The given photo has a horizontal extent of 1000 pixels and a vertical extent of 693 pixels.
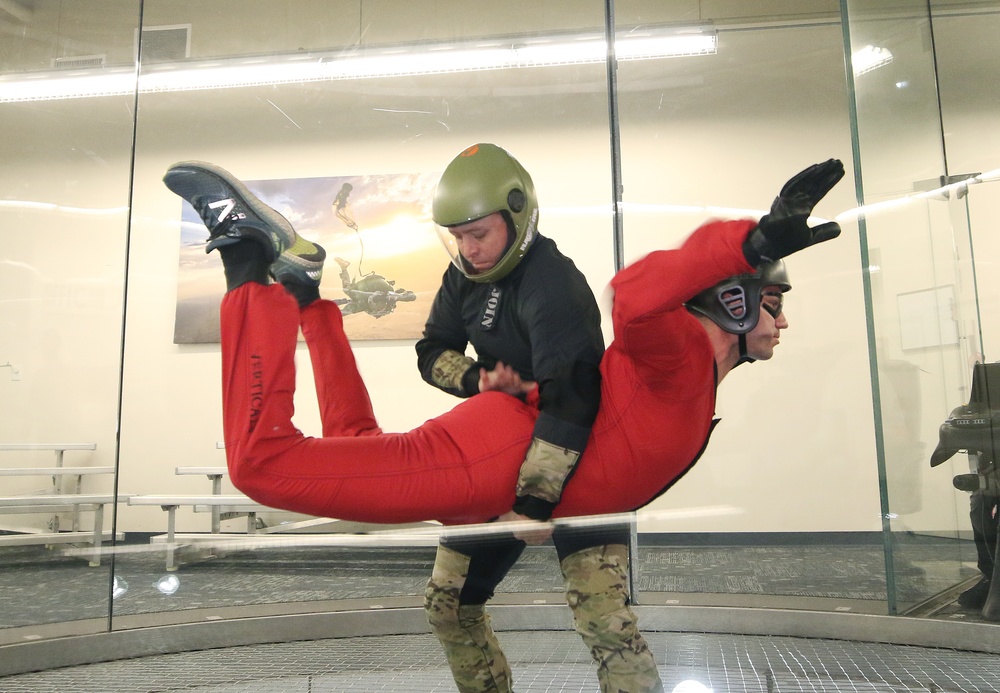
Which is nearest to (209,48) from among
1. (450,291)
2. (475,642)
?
(450,291)

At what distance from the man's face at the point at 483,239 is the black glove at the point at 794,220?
1.64 feet

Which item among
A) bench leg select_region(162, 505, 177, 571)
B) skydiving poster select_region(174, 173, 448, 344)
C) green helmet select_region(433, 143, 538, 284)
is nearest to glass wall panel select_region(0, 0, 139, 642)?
bench leg select_region(162, 505, 177, 571)

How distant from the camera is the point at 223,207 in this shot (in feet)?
4.57

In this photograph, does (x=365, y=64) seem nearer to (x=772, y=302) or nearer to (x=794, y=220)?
(x=772, y=302)

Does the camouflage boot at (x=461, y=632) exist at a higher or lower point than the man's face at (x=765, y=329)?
lower

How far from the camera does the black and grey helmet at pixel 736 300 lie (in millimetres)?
A: 1373

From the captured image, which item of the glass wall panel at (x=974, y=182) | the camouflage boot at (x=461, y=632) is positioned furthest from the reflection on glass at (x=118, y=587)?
the glass wall panel at (x=974, y=182)

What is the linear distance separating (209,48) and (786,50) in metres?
2.34

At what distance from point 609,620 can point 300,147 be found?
6.88ft

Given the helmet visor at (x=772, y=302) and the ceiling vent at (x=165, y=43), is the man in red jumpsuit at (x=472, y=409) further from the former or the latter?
the ceiling vent at (x=165, y=43)

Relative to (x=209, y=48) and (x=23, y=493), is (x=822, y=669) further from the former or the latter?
(x=209, y=48)

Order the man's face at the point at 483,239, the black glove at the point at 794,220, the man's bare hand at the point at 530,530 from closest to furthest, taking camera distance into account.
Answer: the black glove at the point at 794,220 < the man's bare hand at the point at 530,530 < the man's face at the point at 483,239

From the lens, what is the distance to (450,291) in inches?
66.7

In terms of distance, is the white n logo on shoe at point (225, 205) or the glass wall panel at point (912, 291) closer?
the white n logo on shoe at point (225, 205)
